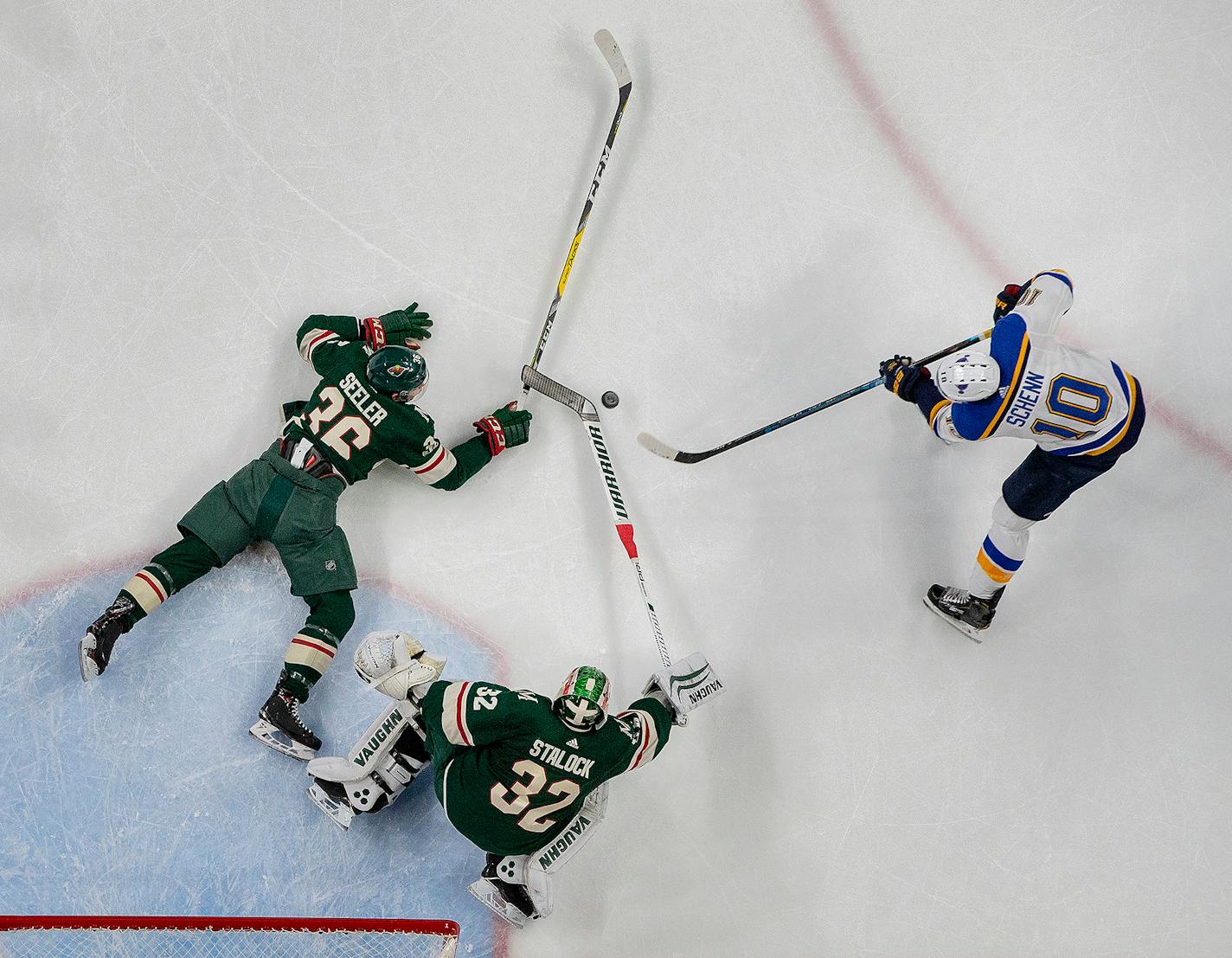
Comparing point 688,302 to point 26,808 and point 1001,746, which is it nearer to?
point 1001,746

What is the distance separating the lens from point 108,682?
3.64 metres

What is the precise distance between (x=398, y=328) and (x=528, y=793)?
1.66 meters

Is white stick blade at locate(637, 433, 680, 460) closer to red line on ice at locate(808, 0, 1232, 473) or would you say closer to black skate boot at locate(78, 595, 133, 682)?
red line on ice at locate(808, 0, 1232, 473)

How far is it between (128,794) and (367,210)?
2171mm

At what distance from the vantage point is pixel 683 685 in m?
3.49

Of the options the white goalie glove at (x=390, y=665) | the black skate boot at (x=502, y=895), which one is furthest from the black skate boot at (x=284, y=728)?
the black skate boot at (x=502, y=895)

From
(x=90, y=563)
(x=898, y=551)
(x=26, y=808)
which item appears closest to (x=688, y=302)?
(x=898, y=551)

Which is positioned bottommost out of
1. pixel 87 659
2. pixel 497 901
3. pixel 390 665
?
pixel 497 901

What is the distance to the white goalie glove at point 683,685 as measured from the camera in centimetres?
346

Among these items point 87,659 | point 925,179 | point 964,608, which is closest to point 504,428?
point 87,659

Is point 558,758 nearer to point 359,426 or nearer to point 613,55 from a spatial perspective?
point 359,426

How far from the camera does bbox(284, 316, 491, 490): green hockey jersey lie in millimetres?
3420

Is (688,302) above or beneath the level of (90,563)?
above

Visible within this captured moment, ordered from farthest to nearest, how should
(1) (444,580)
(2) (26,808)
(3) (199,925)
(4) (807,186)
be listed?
(4) (807,186) < (1) (444,580) < (2) (26,808) < (3) (199,925)
